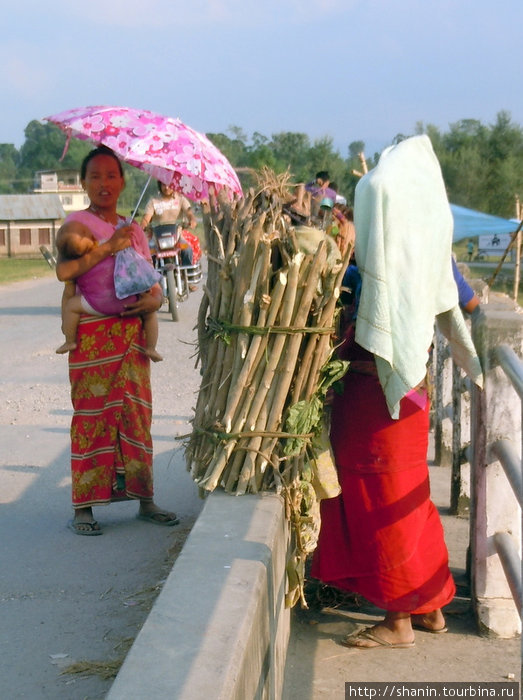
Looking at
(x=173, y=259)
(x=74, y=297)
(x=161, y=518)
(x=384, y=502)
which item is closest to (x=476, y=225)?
(x=173, y=259)

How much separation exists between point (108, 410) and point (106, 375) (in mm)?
174

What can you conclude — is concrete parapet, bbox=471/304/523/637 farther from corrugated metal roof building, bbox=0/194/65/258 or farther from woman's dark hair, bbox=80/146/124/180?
corrugated metal roof building, bbox=0/194/65/258

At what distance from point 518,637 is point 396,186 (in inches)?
72.9

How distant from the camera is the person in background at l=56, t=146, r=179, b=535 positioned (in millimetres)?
4504

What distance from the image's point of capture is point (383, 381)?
11.4 ft

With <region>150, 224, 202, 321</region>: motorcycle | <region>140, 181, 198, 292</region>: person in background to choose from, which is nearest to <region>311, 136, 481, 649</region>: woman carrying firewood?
<region>140, 181, 198, 292</region>: person in background

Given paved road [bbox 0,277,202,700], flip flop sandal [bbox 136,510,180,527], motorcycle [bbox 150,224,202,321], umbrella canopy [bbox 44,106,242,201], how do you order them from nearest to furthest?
paved road [bbox 0,277,202,700] < umbrella canopy [bbox 44,106,242,201] < flip flop sandal [bbox 136,510,180,527] < motorcycle [bbox 150,224,202,321]

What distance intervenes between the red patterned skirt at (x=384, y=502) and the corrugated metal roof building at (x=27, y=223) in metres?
37.8

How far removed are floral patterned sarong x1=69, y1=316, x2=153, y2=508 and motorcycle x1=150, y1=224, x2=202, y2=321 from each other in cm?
776

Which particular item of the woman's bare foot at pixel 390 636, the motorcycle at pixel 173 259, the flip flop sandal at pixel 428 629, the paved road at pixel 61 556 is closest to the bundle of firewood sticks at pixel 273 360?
the paved road at pixel 61 556

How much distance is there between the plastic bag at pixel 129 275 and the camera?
14.9ft

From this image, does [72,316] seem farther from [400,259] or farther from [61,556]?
[400,259]

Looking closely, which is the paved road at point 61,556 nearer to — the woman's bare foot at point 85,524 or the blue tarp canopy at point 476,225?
the woman's bare foot at point 85,524

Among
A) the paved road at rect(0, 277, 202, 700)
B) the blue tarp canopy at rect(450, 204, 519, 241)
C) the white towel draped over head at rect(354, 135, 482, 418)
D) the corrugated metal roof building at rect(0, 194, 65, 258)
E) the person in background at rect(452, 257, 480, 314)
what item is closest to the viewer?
the white towel draped over head at rect(354, 135, 482, 418)
